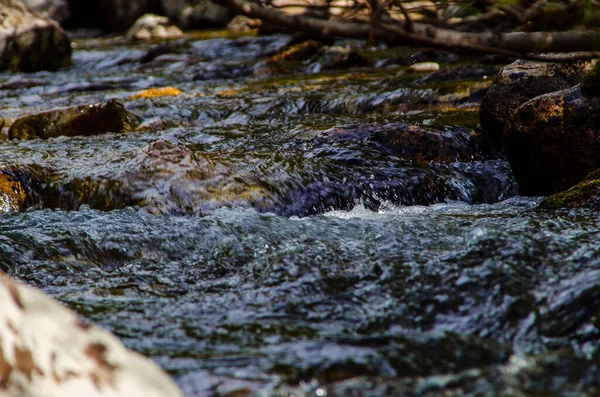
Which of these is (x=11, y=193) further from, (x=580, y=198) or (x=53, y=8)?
(x=53, y=8)

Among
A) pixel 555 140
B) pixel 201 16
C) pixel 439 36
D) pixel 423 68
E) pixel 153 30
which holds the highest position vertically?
pixel 439 36

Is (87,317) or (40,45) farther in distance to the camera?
(40,45)

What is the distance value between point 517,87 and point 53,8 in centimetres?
2149

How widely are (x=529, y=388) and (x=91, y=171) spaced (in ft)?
13.9

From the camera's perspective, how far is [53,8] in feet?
80.1

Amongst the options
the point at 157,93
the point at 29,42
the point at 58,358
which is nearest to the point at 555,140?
the point at 58,358

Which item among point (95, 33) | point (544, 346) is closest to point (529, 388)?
point (544, 346)

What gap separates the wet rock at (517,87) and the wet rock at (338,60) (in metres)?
5.79

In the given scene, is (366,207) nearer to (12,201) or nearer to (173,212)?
(173,212)

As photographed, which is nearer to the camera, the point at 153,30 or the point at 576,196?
the point at 576,196

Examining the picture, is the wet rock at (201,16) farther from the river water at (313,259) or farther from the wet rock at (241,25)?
the river water at (313,259)

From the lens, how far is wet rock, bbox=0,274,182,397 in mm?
1596

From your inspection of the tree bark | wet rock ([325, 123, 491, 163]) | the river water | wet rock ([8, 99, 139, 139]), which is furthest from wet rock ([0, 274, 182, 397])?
wet rock ([8, 99, 139, 139])

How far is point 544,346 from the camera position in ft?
8.10
